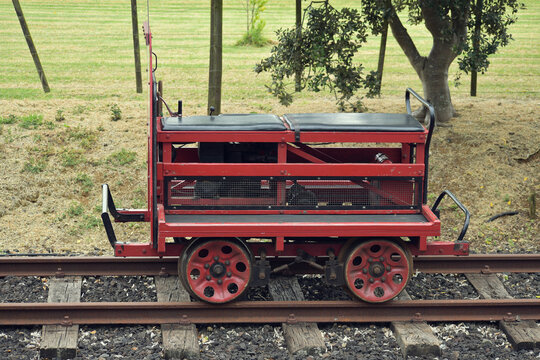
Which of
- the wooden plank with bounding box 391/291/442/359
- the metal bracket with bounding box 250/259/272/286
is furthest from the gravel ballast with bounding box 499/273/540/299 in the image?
the metal bracket with bounding box 250/259/272/286

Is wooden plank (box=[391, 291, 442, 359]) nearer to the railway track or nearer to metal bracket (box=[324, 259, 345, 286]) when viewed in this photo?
the railway track

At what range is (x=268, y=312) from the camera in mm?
7504

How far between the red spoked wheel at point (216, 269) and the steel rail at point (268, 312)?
140 mm

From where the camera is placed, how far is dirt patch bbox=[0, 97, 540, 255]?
1034 cm

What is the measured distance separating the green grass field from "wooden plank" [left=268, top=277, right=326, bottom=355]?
7490 millimetres

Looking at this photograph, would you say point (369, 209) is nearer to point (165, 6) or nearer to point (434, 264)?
point (434, 264)

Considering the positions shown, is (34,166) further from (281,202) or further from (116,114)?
(281,202)

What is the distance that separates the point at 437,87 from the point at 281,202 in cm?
732

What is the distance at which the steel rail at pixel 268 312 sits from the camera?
24.0 feet

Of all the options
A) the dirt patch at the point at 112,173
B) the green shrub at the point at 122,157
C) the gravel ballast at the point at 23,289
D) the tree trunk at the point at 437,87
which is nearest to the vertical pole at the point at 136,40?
the dirt patch at the point at 112,173

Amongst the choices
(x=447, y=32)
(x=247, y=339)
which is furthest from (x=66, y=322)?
(x=447, y=32)

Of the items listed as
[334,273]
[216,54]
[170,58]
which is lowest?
[334,273]

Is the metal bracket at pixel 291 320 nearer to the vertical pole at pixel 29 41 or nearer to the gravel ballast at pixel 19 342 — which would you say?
the gravel ballast at pixel 19 342

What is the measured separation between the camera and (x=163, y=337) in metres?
7.06
